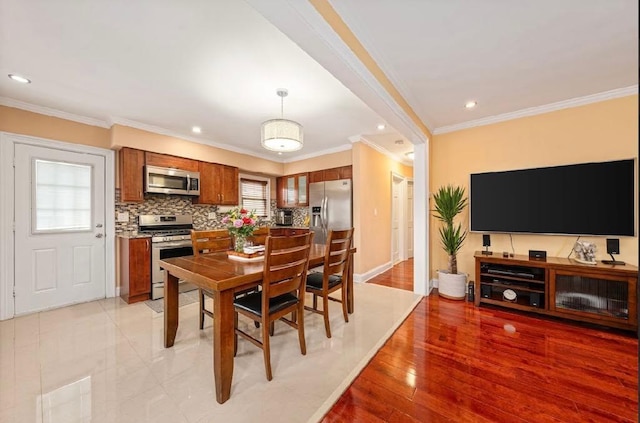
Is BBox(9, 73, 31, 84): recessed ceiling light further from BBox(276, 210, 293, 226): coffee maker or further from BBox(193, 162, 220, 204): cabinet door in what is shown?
BBox(276, 210, 293, 226): coffee maker

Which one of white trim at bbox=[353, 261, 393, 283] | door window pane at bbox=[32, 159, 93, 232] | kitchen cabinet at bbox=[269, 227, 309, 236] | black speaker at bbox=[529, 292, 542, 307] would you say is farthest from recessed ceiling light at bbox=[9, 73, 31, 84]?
black speaker at bbox=[529, 292, 542, 307]

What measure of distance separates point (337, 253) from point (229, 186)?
9.42 feet

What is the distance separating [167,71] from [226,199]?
2535mm

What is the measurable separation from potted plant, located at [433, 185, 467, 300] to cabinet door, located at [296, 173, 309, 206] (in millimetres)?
2418

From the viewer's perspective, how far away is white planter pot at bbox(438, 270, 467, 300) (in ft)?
11.0

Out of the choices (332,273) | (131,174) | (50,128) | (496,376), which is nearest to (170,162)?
(131,174)

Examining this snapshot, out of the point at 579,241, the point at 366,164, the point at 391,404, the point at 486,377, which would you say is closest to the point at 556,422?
the point at 486,377

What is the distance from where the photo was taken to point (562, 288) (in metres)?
2.74

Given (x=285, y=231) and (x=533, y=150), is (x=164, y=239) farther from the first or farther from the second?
(x=533, y=150)

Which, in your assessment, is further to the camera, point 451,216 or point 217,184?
point 217,184

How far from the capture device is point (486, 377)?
6.22 feet

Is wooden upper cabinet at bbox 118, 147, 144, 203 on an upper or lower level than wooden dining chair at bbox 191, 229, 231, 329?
upper

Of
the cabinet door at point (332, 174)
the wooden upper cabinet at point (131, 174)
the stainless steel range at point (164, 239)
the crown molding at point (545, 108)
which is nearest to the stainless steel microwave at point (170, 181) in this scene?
the wooden upper cabinet at point (131, 174)

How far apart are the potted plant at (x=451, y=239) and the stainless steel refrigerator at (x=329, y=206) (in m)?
1.41
